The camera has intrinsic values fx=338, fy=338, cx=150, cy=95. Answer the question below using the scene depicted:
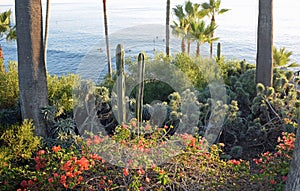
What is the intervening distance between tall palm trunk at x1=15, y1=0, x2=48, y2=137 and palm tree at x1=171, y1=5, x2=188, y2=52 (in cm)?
815

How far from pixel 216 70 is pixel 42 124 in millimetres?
4584

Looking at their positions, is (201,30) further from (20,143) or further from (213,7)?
(20,143)

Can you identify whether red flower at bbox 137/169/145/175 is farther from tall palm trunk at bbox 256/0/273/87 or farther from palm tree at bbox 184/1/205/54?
palm tree at bbox 184/1/205/54

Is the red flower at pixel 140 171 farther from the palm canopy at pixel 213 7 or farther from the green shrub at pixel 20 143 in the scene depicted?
the palm canopy at pixel 213 7

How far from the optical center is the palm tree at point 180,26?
519 inches

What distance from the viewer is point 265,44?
6.59 meters

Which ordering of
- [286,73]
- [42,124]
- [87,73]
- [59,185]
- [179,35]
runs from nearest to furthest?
[59,185] < [42,124] < [87,73] < [286,73] < [179,35]

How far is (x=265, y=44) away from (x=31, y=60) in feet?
14.3

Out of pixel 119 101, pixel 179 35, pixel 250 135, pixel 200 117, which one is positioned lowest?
pixel 250 135

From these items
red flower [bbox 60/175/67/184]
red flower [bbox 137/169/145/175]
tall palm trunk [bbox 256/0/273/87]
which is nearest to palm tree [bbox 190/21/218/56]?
tall palm trunk [bbox 256/0/273/87]

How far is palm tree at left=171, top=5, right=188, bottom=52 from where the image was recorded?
43.3 feet

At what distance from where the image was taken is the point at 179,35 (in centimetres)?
1388

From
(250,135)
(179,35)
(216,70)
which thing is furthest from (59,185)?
(179,35)

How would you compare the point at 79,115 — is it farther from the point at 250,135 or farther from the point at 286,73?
the point at 286,73
